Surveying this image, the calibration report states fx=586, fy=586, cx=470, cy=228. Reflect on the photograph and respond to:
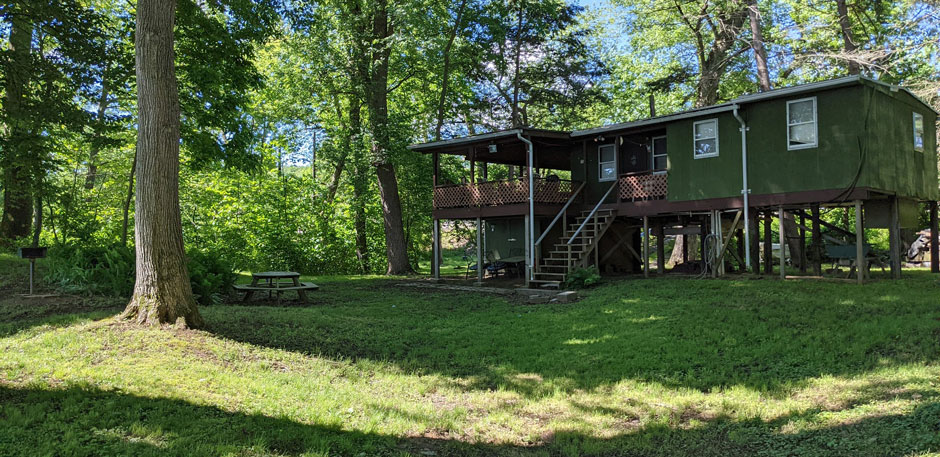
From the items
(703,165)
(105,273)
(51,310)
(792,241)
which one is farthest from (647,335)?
(792,241)

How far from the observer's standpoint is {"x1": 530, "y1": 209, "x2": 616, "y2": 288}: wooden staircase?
16781 mm

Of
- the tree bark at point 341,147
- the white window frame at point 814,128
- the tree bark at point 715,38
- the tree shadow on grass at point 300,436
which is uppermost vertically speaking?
the tree bark at point 715,38

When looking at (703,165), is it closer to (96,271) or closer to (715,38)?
(715,38)

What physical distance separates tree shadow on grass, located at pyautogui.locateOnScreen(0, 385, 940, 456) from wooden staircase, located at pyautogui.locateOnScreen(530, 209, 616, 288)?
1075 cm

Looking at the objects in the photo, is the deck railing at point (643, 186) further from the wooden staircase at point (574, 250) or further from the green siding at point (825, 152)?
the wooden staircase at point (574, 250)

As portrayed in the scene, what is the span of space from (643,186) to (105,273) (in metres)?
14.1

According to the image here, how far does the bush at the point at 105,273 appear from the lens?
11.6m

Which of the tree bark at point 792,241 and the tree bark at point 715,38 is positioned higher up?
the tree bark at point 715,38

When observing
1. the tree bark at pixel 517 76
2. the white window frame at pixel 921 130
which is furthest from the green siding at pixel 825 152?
the tree bark at pixel 517 76

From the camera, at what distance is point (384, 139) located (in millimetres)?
23344

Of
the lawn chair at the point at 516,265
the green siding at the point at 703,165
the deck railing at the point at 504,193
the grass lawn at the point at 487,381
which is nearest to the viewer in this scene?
the grass lawn at the point at 487,381

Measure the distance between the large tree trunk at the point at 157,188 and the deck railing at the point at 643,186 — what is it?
13.2 m

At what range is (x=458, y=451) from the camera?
5.39 m

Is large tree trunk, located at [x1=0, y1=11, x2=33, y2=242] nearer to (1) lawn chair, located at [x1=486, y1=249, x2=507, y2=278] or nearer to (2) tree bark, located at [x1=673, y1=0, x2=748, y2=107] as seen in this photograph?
(1) lawn chair, located at [x1=486, y1=249, x2=507, y2=278]
